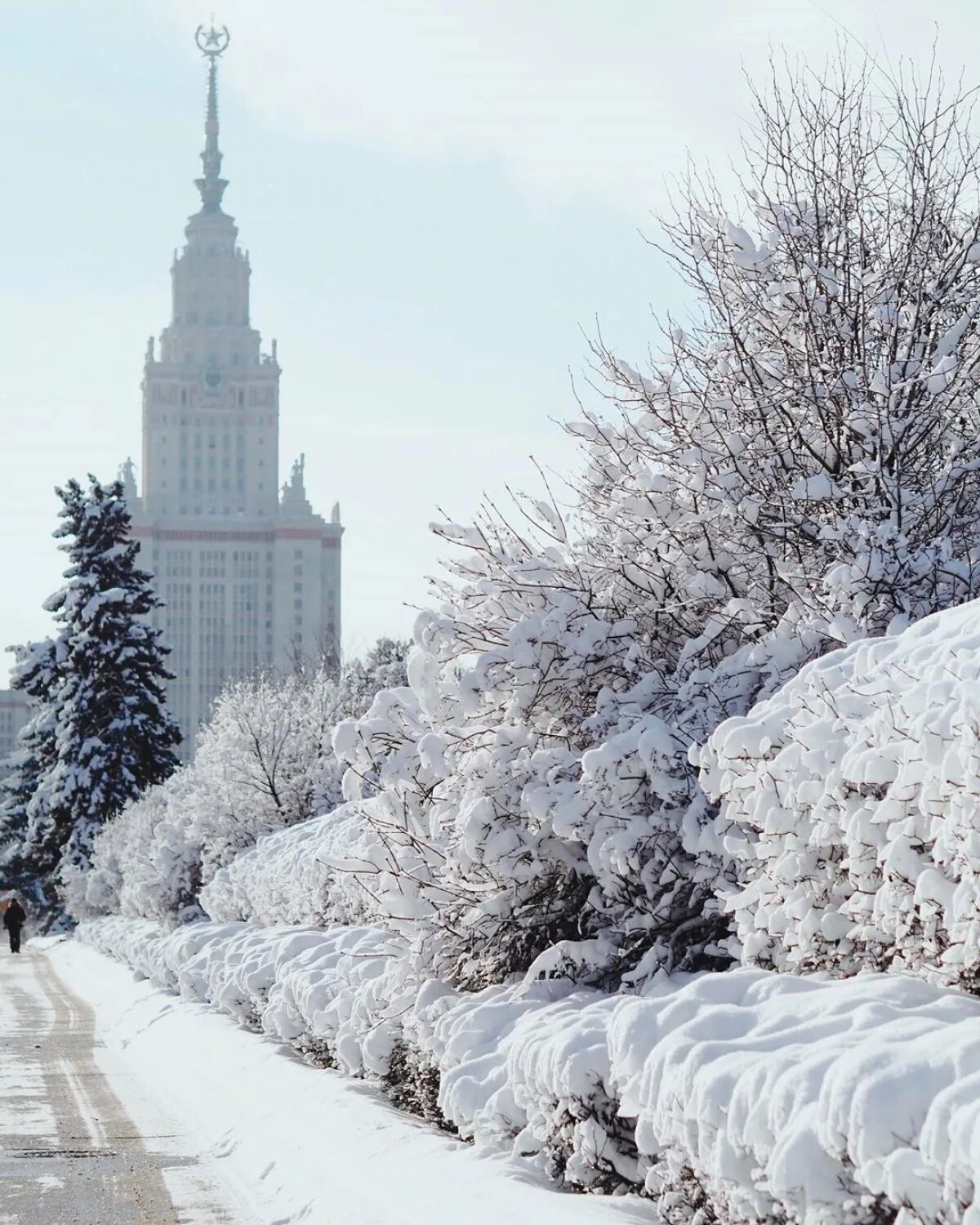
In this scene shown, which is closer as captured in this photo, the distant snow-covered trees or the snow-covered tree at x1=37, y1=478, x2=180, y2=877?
the distant snow-covered trees

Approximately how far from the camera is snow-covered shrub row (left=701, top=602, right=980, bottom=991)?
21.4 ft

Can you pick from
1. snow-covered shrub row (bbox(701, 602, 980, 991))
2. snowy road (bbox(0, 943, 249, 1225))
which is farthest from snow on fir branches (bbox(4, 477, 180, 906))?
snow-covered shrub row (bbox(701, 602, 980, 991))

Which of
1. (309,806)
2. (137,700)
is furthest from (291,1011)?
(137,700)

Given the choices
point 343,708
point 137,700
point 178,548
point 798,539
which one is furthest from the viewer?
point 178,548

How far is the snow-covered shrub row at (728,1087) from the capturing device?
529 centimetres

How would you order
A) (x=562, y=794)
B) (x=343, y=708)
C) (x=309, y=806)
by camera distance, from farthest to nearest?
(x=343, y=708), (x=309, y=806), (x=562, y=794)

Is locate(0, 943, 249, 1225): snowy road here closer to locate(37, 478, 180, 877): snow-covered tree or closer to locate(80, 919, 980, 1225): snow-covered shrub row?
locate(80, 919, 980, 1225): snow-covered shrub row

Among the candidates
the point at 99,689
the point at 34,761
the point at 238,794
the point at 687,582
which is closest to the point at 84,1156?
the point at 687,582

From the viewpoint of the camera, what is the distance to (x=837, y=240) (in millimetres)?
12586

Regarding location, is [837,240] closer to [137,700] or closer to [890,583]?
[890,583]

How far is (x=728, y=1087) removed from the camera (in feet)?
20.3

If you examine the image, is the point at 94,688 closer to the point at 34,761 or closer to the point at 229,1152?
the point at 34,761

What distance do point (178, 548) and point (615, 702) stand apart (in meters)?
191

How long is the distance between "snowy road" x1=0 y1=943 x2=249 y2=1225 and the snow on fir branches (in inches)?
1281
